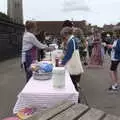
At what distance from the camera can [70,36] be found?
771 cm

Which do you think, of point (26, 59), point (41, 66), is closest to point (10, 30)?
point (26, 59)

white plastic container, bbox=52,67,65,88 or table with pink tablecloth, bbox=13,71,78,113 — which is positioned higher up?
white plastic container, bbox=52,67,65,88

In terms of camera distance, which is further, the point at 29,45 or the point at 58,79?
the point at 29,45

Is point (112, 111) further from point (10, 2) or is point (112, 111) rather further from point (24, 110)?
point (10, 2)

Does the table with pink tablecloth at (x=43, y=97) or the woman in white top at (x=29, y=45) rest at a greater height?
the woman in white top at (x=29, y=45)

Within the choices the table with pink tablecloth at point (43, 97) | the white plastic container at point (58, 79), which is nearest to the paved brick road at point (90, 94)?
the white plastic container at point (58, 79)

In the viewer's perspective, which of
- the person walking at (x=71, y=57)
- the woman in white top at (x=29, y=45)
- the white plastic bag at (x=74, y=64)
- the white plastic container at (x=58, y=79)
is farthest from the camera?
the woman in white top at (x=29, y=45)

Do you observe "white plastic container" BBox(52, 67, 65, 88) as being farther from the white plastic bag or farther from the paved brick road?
the paved brick road

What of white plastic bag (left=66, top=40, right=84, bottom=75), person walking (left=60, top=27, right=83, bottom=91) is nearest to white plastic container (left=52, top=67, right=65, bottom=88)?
person walking (left=60, top=27, right=83, bottom=91)

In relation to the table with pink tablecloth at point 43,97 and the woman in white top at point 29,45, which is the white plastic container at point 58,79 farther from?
the woman in white top at point 29,45

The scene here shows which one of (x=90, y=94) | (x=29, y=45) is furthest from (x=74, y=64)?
(x=90, y=94)

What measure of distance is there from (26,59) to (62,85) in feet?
10.6

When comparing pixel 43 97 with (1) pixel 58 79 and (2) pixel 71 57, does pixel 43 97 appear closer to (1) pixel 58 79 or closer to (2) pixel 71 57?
(1) pixel 58 79

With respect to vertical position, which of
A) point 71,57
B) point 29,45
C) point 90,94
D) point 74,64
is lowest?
point 90,94
